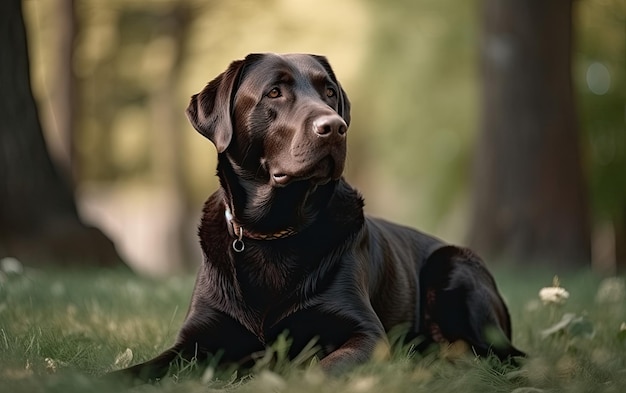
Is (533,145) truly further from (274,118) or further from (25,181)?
(274,118)

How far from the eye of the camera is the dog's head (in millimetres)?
4027

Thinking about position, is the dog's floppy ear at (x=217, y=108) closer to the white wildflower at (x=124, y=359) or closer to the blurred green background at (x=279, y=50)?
the white wildflower at (x=124, y=359)

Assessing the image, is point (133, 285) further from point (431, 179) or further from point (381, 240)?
point (431, 179)

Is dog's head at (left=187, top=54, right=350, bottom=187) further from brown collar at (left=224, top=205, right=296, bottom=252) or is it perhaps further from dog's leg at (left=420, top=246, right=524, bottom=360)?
dog's leg at (left=420, top=246, right=524, bottom=360)

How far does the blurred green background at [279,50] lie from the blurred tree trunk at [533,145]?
105 centimetres

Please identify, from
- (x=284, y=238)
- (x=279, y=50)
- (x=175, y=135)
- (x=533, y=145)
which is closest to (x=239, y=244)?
(x=284, y=238)

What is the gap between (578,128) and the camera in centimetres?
1150

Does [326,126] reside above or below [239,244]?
above

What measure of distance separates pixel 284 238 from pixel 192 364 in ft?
2.68

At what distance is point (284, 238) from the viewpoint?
4324 mm

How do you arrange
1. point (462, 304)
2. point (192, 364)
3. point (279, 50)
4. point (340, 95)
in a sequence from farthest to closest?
point (279, 50), point (462, 304), point (340, 95), point (192, 364)

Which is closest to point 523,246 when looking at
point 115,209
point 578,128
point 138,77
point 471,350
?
point 578,128

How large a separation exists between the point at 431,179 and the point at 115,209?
1194 centimetres

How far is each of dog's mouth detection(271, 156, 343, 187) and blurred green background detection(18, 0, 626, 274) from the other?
27.7 feet
